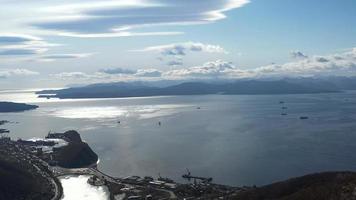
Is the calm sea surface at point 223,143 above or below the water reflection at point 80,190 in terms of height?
above

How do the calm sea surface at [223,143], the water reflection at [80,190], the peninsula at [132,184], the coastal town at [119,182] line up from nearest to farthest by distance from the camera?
the peninsula at [132,184], the coastal town at [119,182], the water reflection at [80,190], the calm sea surface at [223,143]

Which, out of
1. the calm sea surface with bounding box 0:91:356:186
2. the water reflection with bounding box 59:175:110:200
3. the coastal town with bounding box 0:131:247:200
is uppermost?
the calm sea surface with bounding box 0:91:356:186

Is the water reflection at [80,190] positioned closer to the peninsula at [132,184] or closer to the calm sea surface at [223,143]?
the peninsula at [132,184]

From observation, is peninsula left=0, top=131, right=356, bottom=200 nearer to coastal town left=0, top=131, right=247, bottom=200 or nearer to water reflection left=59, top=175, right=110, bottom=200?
coastal town left=0, top=131, right=247, bottom=200

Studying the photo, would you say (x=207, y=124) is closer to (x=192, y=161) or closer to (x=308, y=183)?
(x=192, y=161)

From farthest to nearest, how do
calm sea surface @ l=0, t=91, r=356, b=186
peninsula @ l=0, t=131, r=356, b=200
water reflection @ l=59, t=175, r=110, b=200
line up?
calm sea surface @ l=0, t=91, r=356, b=186, water reflection @ l=59, t=175, r=110, b=200, peninsula @ l=0, t=131, r=356, b=200

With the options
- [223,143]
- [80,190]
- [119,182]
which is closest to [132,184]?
[119,182]

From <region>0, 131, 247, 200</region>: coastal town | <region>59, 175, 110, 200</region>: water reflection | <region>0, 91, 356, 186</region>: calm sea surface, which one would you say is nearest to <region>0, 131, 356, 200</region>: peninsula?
<region>0, 131, 247, 200</region>: coastal town

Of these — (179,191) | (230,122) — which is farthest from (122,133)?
(179,191)

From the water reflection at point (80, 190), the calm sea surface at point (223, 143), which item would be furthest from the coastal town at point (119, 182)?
the calm sea surface at point (223, 143)
